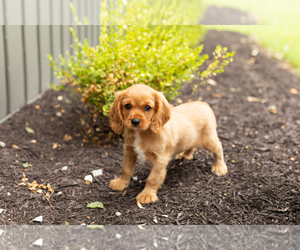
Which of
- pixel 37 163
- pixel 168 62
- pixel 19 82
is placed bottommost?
pixel 37 163

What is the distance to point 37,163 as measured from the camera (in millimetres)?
4203

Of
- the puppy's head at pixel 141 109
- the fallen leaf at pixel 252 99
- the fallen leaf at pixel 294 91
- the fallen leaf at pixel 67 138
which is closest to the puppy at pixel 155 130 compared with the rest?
the puppy's head at pixel 141 109

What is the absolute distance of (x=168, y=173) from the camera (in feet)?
13.7

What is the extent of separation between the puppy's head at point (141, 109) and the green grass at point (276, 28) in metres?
5.61

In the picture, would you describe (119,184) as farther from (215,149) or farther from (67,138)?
(67,138)

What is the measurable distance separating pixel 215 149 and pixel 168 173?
0.69 meters

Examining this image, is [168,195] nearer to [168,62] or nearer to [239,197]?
[239,197]

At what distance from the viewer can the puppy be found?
3.15 metres

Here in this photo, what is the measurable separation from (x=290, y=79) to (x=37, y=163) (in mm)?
6848

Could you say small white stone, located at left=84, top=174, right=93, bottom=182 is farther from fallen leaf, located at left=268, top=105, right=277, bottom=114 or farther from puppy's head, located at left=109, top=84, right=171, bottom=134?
fallen leaf, located at left=268, top=105, right=277, bottom=114

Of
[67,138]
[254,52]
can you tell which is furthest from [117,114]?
[254,52]

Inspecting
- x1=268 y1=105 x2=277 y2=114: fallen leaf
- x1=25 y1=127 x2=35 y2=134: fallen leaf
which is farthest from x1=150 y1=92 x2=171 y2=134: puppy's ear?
x1=268 y1=105 x2=277 y2=114: fallen leaf

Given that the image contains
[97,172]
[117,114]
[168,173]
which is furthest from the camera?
[168,173]

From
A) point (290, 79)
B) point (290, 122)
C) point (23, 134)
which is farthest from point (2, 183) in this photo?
point (290, 79)
